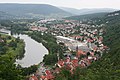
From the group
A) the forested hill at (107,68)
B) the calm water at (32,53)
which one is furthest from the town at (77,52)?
the calm water at (32,53)

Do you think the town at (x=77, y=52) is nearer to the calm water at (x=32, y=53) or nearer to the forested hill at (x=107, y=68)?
the forested hill at (x=107, y=68)

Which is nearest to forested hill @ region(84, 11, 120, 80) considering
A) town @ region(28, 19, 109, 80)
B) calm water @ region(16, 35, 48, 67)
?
town @ region(28, 19, 109, 80)

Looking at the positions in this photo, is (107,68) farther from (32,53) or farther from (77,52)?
(32,53)

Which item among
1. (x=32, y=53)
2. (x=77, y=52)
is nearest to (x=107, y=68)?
(x=77, y=52)

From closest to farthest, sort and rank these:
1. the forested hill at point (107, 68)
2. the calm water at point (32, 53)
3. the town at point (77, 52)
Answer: the forested hill at point (107, 68) → the town at point (77, 52) → the calm water at point (32, 53)

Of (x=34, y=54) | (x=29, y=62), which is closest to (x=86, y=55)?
(x=29, y=62)

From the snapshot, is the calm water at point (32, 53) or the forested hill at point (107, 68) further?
the calm water at point (32, 53)

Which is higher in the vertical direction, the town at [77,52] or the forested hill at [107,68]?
the forested hill at [107,68]

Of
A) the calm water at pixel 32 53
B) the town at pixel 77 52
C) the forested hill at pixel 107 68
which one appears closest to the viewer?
the forested hill at pixel 107 68

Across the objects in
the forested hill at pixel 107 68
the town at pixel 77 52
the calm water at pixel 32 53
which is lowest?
the calm water at pixel 32 53
